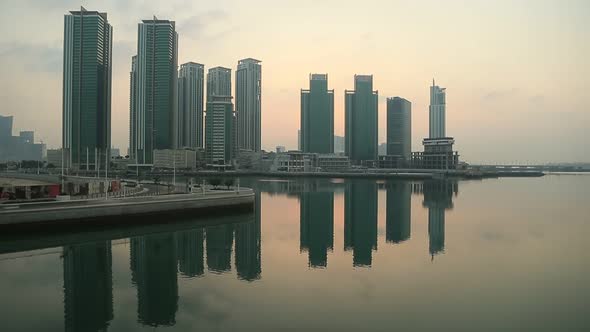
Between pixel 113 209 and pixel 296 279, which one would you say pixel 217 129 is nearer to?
pixel 113 209

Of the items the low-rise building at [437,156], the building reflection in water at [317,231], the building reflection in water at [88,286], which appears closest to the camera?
the building reflection in water at [88,286]

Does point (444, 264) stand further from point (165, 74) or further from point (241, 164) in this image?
point (241, 164)

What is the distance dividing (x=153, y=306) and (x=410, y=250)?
15334 mm

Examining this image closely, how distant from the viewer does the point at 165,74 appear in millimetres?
142750

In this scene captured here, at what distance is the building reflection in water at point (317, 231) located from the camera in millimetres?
22798

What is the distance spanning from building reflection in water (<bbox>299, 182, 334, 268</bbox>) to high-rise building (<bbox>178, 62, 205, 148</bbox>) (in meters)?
155

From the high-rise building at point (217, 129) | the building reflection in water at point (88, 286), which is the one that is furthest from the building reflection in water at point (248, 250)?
the high-rise building at point (217, 129)

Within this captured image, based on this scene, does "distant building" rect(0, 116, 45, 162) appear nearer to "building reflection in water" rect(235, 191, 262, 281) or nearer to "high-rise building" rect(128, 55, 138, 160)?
"high-rise building" rect(128, 55, 138, 160)

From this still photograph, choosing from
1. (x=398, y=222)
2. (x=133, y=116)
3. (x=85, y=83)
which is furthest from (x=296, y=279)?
(x=133, y=116)

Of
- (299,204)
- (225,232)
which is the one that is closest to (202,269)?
(225,232)

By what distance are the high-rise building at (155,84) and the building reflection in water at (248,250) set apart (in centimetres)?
12158

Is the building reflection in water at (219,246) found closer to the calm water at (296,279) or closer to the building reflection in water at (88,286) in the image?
the calm water at (296,279)

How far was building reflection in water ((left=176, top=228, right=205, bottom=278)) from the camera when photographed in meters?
18.9

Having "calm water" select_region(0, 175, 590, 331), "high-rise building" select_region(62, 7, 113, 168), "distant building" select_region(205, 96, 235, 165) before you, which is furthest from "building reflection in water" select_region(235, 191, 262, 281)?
"distant building" select_region(205, 96, 235, 165)
